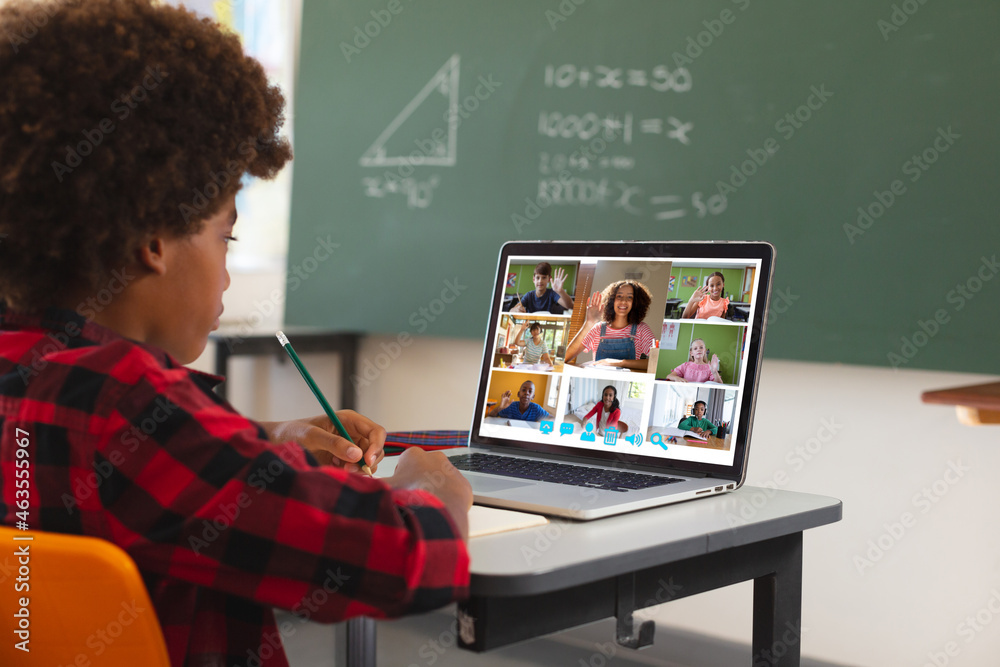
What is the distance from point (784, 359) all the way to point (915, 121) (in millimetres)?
596

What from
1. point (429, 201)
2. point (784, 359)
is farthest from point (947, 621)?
point (429, 201)

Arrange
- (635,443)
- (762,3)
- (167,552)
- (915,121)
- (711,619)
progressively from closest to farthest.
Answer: (167,552)
(635,443)
(915,121)
(762,3)
(711,619)

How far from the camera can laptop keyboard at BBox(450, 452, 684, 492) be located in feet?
3.54

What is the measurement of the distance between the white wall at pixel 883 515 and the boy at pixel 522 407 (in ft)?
3.86

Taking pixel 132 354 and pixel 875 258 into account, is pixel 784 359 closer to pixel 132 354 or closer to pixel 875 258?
pixel 875 258

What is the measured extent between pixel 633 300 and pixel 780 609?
416 millimetres

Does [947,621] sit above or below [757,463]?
below

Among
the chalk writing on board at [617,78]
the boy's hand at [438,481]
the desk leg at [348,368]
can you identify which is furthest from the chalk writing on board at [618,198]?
the boy's hand at [438,481]

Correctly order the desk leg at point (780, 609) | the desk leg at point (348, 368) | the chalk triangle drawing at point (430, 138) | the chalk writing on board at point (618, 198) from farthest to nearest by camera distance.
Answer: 1. the desk leg at point (348, 368)
2. the chalk triangle drawing at point (430, 138)
3. the chalk writing on board at point (618, 198)
4. the desk leg at point (780, 609)

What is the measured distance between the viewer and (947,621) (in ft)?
6.98

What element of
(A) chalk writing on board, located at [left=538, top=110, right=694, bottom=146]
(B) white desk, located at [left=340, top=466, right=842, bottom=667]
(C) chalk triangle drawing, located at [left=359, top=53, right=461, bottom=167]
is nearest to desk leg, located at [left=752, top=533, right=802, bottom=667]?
(B) white desk, located at [left=340, top=466, right=842, bottom=667]

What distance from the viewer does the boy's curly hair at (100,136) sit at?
0.74 m

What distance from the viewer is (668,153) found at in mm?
2385

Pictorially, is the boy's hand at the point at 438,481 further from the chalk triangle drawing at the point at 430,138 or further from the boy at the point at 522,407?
the chalk triangle drawing at the point at 430,138
